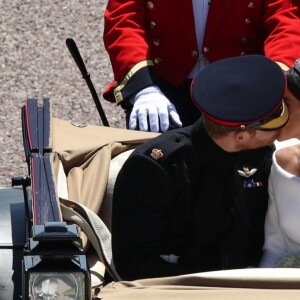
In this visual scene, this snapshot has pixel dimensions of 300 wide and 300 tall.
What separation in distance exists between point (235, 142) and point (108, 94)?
1131mm

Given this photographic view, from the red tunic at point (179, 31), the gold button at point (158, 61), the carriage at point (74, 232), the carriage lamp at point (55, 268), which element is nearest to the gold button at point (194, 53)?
the red tunic at point (179, 31)

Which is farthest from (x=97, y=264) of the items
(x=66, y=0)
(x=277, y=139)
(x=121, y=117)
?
(x=66, y=0)

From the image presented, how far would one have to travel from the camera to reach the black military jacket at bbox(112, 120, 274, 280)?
3.82 metres

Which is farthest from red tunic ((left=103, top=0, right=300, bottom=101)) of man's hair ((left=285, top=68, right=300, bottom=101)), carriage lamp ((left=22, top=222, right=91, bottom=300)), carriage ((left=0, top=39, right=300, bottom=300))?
carriage lamp ((left=22, top=222, right=91, bottom=300))

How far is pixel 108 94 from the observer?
481 centimetres

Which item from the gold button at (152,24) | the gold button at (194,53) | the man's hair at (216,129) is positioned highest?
the gold button at (152,24)

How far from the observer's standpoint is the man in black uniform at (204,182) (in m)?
3.75

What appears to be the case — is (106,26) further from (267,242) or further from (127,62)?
(267,242)

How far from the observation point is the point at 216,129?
3.76 metres

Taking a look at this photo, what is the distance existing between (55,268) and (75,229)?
138 millimetres

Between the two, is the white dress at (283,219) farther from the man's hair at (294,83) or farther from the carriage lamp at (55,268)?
the carriage lamp at (55,268)

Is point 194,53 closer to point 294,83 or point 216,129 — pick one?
point 294,83

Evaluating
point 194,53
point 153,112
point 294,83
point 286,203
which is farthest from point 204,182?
point 194,53

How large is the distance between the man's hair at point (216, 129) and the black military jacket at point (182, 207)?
25mm
